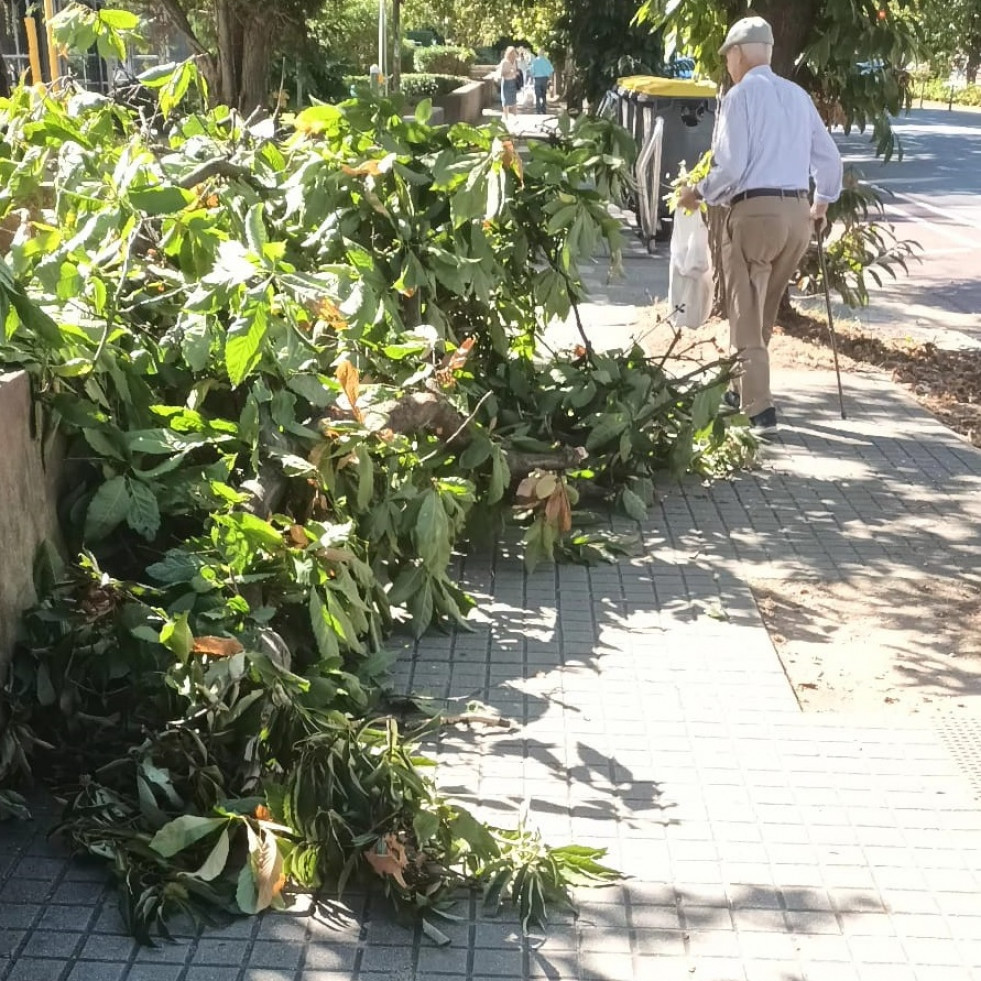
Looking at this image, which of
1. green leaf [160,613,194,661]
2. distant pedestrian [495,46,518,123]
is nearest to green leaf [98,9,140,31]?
green leaf [160,613,194,661]

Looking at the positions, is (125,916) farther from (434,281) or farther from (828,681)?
(434,281)

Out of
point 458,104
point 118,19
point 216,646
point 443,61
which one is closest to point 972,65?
point 443,61

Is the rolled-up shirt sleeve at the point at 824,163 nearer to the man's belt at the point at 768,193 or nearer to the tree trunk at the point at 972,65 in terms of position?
the man's belt at the point at 768,193

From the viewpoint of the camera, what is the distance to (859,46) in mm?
9195

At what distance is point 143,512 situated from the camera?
4.06 metres

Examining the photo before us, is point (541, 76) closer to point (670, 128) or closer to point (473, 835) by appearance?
point (670, 128)

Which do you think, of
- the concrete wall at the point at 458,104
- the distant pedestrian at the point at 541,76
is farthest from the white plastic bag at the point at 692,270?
the distant pedestrian at the point at 541,76

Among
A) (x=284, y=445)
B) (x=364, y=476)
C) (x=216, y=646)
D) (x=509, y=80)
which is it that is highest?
(x=509, y=80)

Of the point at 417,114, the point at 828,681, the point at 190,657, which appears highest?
the point at 417,114

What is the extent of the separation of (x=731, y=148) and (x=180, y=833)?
Result: 5.24m

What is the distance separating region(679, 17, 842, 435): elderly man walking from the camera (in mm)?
7215

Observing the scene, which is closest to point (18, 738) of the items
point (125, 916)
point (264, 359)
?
point (125, 916)

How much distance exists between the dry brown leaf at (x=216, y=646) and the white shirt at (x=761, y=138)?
15.5 feet

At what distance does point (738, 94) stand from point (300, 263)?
9.74 ft
